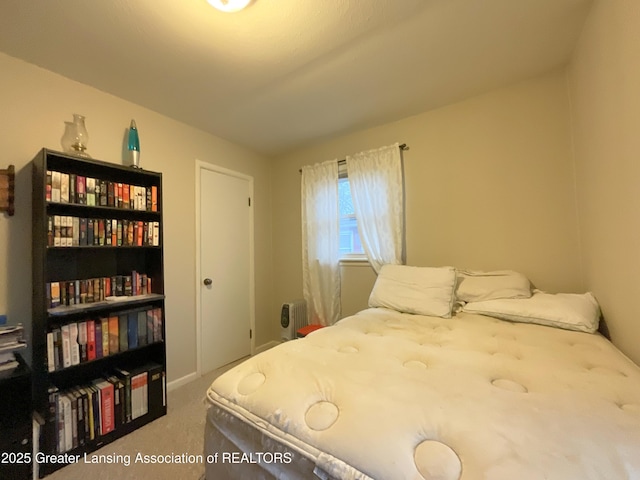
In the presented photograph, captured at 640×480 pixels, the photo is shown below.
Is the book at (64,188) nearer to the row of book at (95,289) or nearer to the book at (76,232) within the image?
the book at (76,232)

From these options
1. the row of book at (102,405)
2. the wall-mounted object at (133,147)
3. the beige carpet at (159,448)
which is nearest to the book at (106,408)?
the row of book at (102,405)

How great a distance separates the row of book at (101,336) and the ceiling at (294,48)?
64.1 inches

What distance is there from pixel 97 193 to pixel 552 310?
9.50 ft

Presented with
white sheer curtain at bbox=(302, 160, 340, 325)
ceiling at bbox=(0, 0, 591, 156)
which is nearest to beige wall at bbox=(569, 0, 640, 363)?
ceiling at bbox=(0, 0, 591, 156)

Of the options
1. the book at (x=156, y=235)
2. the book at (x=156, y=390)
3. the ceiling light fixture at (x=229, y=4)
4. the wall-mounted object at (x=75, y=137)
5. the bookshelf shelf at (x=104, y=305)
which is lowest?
the book at (x=156, y=390)

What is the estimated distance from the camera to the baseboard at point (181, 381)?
2.37 m

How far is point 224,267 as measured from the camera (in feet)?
9.49

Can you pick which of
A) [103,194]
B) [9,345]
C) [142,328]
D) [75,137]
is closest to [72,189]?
[103,194]

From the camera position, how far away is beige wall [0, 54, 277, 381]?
164 cm

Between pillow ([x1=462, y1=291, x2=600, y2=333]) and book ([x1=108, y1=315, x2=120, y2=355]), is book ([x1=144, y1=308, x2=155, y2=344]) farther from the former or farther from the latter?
pillow ([x1=462, y1=291, x2=600, y2=333])

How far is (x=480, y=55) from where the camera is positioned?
173 cm

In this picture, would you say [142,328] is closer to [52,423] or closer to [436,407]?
[52,423]

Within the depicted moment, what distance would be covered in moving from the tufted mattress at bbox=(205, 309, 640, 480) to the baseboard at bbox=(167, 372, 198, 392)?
1.55 metres

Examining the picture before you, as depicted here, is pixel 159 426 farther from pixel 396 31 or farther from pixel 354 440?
pixel 396 31
